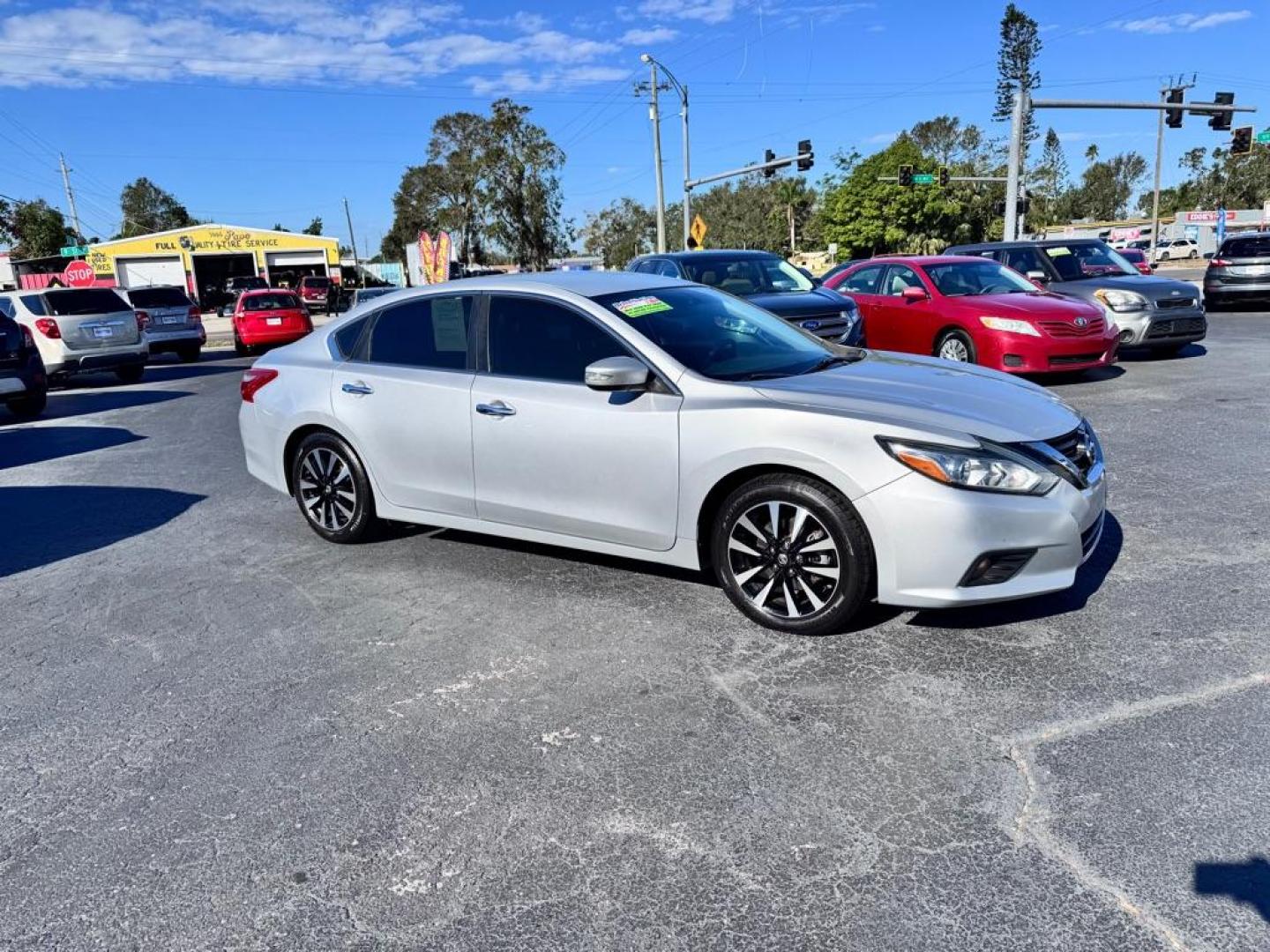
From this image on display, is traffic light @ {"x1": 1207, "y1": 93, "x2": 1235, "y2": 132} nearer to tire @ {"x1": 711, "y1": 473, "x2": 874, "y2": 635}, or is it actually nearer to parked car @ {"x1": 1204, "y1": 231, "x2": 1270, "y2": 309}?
parked car @ {"x1": 1204, "y1": 231, "x2": 1270, "y2": 309}

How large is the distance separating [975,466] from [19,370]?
40.7 feet

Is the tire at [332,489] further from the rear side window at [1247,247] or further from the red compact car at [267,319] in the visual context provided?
the rear side window at [1247,247]

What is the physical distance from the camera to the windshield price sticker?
4.60 m

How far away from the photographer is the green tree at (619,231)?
11406 cm

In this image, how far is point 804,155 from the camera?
30.9 meters

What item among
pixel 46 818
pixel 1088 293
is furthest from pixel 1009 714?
pixel 1088 293

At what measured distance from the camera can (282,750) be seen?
3.31 meters

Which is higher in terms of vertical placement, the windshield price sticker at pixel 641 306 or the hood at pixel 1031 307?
the windshield price sticker at pixel 641 306

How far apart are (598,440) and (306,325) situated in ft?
70.5

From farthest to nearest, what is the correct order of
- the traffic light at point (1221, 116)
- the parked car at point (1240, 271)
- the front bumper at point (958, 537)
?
the traffic light at point (1221, 116)
the parked car at point (1240, 271)
the front bumper at point (958, 537)

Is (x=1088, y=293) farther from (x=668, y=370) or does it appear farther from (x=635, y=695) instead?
(x=635, y=695)

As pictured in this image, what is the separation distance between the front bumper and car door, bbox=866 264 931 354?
7349 millimetres

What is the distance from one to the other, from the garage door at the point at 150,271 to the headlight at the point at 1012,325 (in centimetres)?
5900

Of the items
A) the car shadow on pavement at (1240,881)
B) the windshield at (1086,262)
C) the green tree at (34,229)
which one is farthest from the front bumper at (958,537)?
the green tree at (34,229)
